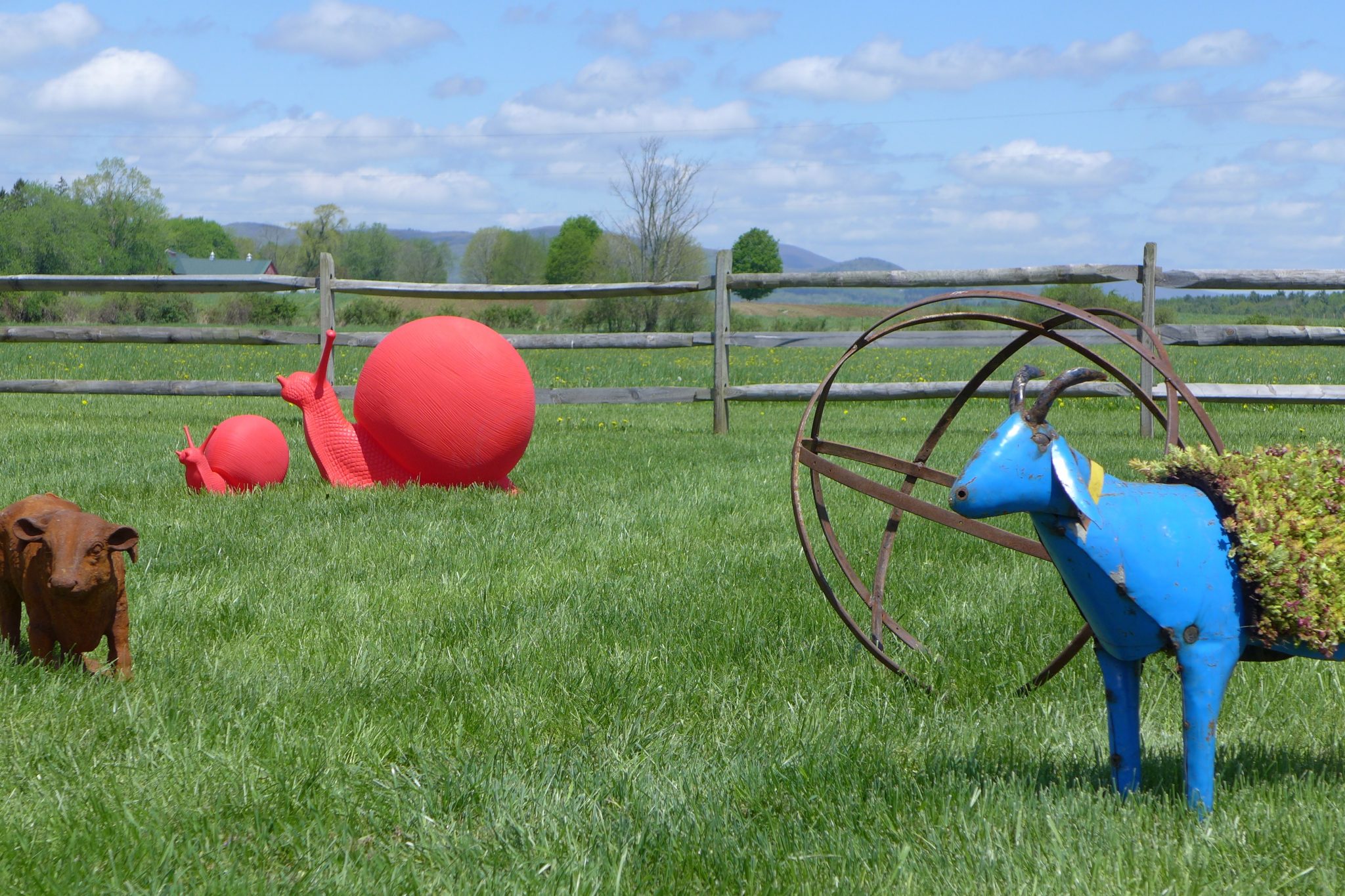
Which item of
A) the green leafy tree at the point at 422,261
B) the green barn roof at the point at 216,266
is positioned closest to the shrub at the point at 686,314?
the green leafy tree at the point at 422,261

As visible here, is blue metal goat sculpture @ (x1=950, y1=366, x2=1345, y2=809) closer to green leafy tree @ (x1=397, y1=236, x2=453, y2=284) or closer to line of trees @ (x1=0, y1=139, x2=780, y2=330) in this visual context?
line of trees @ (x1=0, y1=139, x2=780, y2=330)

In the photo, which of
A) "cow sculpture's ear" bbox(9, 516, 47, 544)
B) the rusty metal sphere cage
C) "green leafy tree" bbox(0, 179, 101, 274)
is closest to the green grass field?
the rusty metal sphere cage

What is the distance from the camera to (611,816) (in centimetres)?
248

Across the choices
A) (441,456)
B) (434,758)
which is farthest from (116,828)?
(441,456)

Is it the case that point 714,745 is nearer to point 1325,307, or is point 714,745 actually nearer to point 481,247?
point 1325,307

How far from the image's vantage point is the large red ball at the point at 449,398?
20.3 ft

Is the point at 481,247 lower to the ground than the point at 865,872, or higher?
higher

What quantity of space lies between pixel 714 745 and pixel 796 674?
610mm

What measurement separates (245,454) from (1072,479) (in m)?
5.44

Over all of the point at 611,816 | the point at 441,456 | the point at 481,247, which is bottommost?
the point at 611,816

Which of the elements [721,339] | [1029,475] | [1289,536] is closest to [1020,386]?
[1029,475]

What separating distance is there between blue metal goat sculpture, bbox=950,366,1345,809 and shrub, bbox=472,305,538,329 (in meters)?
33.1

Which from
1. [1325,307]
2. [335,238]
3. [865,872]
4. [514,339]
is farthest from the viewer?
[335,238]

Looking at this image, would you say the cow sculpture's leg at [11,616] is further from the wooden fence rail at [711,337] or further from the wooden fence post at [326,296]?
the wooden fence post at [326,296]
